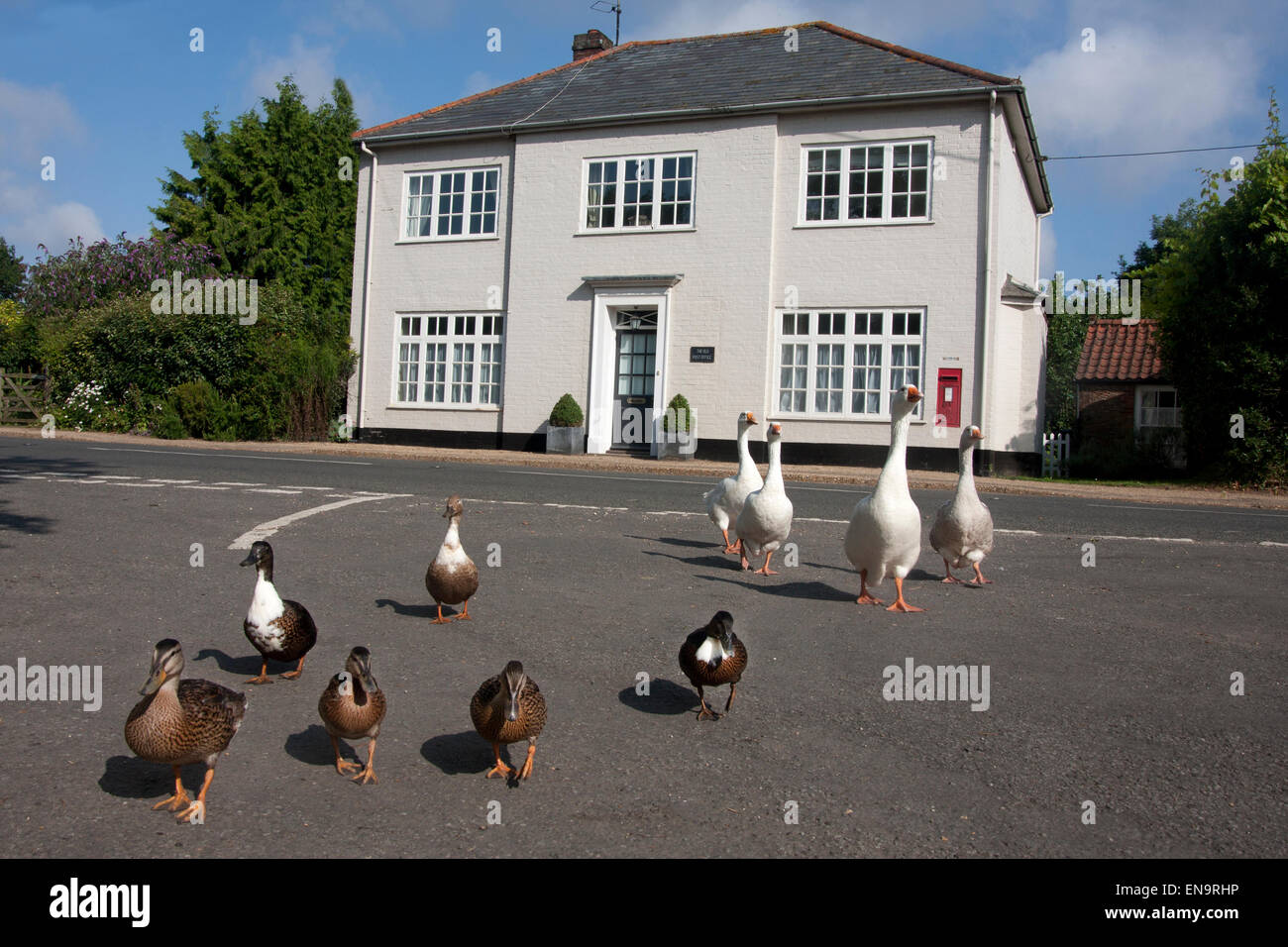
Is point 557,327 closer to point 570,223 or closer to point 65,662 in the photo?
point 570,223

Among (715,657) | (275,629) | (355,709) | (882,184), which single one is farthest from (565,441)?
(355,709)

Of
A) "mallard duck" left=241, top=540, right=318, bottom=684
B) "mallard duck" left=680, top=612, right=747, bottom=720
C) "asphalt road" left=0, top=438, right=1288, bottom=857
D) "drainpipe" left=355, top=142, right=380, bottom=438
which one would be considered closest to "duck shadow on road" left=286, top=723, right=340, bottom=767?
"asphalt road" left=0, top=438, right=1288, bottom=857

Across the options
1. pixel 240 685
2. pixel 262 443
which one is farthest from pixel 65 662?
pixel 262 443

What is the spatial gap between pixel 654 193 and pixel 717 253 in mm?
2232

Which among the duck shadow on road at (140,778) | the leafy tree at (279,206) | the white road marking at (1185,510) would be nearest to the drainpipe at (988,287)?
the white road marking at (1185,510)

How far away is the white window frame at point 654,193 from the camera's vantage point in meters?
22.8

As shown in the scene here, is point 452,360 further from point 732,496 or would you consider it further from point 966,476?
point 966,476

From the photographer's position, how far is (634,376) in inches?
937

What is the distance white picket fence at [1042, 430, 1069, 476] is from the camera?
23597 millimetres

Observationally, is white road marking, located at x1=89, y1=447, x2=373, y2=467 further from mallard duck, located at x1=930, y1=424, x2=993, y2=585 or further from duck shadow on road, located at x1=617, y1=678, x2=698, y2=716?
duck shadow on road, located at x1=617, y1=678, x2=698, y2=716

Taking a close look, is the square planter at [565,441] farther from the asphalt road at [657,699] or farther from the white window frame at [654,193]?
the asphalt road at [657,699]

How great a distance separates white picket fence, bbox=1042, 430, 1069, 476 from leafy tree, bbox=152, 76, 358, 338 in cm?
2431

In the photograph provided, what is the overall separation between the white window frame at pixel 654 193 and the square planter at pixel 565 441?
4.79m

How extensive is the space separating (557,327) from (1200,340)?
13579 millimetres
